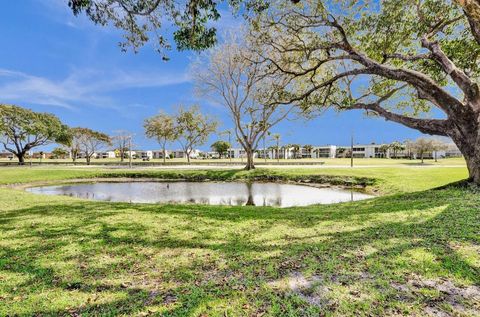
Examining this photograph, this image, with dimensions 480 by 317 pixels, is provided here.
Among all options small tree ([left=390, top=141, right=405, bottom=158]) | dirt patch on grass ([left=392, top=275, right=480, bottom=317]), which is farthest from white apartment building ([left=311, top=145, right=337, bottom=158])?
dirt patch on grass ([left=392, top=275, right=480, bottom=317])

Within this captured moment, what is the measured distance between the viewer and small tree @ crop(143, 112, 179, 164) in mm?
52531

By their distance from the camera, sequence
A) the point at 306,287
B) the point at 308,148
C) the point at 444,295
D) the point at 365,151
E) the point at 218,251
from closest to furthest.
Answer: the point at 444,295 → the point at 306,287 → the point at 218,251 → the point at 365,151 → the point at 308,148

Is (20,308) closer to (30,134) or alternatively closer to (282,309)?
(282,309)

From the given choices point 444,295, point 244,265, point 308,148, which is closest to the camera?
point 444,295

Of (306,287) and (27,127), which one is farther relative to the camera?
(27,127)

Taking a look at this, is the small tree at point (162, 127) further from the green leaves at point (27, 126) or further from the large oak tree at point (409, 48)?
the large oak tree at point (409, 48)

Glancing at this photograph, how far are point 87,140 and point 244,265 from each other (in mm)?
68277

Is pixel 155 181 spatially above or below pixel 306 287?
below

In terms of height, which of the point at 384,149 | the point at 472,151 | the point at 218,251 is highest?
the point at 384,149

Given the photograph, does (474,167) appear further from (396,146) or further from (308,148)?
(308,148)

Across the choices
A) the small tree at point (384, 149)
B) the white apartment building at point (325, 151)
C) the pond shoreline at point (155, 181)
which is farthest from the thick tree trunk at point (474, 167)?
the white apartment building at point (325, 151)

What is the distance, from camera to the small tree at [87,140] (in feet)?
198

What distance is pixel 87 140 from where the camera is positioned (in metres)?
62.4

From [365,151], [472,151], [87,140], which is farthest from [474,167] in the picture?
[365,151]
